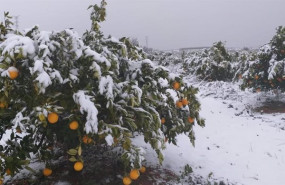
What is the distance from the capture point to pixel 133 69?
11.7 feet

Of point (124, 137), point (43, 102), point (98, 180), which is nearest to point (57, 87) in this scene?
point (43, 102)

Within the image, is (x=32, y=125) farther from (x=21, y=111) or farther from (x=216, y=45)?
(x=216, y=45)

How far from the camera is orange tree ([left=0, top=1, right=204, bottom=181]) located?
2.59 m

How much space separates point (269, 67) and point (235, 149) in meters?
3.99

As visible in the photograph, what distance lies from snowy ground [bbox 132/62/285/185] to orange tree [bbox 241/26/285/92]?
0.76 meters

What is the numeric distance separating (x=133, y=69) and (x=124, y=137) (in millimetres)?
976

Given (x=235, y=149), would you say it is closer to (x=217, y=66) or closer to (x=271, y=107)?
(x=271, y=107)

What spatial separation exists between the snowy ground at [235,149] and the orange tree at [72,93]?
1.73 m

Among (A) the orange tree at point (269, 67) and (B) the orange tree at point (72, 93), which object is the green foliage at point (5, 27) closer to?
(B) the orange tree at point (72, 93)

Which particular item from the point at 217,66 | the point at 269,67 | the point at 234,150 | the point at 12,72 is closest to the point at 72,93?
the point at 12,72

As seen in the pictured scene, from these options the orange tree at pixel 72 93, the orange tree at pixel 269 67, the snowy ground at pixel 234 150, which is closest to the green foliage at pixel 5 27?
the orange tree at pixel 72 93

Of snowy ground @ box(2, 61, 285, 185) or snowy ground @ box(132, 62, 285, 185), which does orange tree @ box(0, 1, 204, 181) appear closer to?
snowy ground @ box(2, 61, 285, 185)

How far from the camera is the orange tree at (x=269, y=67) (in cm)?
853

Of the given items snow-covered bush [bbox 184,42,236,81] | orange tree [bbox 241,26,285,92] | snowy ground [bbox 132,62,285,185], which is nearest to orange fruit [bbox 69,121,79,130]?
snowy ground [bbox 132,62,285,185]
